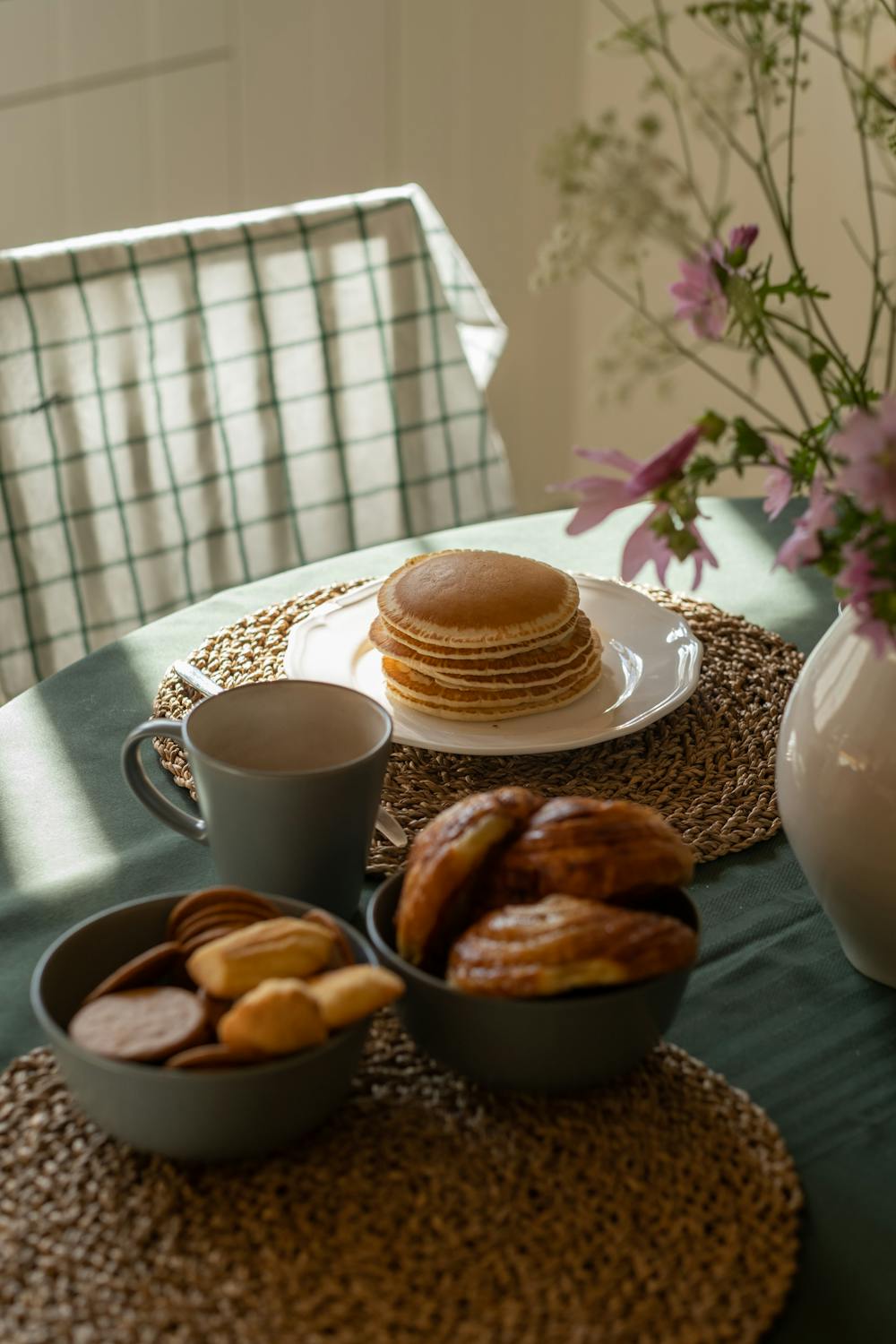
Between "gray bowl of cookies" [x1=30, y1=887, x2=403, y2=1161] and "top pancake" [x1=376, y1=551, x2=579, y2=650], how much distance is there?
0.40 metres

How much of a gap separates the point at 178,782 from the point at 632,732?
12.1 inches

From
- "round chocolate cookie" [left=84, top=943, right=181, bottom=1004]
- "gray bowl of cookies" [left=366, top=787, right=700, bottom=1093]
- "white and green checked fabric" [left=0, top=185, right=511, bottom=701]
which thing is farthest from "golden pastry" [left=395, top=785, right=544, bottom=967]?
"white and green checked fabric" [left=0, top=185, right=511, bottom=701]

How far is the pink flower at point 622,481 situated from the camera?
56 cm

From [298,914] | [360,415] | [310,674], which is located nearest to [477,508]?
[360,415]

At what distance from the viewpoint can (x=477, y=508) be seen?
198 cm

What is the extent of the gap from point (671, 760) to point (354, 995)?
44cm

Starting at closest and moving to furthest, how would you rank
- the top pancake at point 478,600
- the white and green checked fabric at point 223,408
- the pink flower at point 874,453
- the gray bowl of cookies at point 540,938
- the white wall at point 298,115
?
the pink flower at point 874,453
the gray bowl of cookies at point 540,938
the top pancake at point 478,600
the white and green checked fabric at point 223,408
the white wall at point 298,115

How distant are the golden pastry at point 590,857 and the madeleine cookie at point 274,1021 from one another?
4.2 inches

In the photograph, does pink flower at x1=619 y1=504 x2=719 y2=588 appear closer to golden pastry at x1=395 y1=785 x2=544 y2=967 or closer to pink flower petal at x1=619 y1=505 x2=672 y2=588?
pink flower petal at x1=619 y1=505 x2=672 y2=588

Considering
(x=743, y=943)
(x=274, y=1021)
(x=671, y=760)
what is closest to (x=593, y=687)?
(x=671, y=760)

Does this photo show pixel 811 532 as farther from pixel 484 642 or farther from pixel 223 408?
pixel 223 408

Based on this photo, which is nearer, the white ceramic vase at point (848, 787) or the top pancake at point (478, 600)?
the white ceramic vase at point (848, 787)

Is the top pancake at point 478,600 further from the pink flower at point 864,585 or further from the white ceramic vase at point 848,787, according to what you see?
the pink flower at point 864,585

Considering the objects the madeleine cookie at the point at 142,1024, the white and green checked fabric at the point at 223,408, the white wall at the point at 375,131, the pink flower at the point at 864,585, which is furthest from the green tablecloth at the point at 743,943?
the white wall at the point at 375,131
